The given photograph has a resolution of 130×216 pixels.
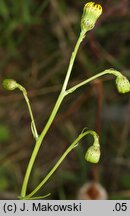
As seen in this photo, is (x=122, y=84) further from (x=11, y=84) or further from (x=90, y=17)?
(x=11, y=84)

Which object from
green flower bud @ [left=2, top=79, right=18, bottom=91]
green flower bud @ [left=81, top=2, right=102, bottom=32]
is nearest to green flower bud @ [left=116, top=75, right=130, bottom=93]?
green flower bud @ [left=81, top=2, right=102, bottom=32]

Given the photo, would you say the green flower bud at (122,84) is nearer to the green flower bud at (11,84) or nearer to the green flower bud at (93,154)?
the green flower bud at (93,154)

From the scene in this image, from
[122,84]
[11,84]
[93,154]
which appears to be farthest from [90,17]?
[93,154]

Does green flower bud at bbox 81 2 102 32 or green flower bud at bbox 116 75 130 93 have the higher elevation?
green flower bud at bbox 81 2 102 32

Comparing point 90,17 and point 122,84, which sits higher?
point 90,17

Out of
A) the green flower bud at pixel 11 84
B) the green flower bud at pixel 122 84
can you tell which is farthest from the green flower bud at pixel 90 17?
the green flower bud at pixel 11 84

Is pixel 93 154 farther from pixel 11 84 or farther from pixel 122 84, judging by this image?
pixel 11 84

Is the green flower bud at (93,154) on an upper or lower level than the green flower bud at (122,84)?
lower

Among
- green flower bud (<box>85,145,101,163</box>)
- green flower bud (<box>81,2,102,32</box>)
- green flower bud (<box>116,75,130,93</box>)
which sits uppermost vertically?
green flower bud (<box>81,2,102,32</box>)

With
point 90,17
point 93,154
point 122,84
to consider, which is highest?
point 90,17

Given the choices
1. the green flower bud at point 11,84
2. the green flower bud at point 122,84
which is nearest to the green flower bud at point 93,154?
the green flower bud at point 122,84

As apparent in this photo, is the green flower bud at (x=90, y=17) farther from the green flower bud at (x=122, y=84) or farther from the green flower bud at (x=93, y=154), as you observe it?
the green flower bud at (x=93, y=154)

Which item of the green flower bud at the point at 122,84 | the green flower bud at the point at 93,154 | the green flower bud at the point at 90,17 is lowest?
the green flower bud at the point at 93,154

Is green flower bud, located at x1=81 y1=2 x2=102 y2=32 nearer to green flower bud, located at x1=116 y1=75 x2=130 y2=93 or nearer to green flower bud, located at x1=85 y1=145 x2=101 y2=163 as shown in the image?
green flower bud, located at x1=116 y1=75 x2=130 y2=93
